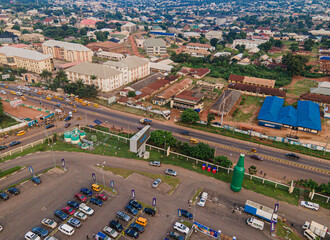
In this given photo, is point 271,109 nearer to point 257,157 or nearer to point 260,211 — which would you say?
point 257,157

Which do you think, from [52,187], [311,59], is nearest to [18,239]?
[52,187]

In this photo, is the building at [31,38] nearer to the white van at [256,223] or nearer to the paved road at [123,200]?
the paved road at [123,200]

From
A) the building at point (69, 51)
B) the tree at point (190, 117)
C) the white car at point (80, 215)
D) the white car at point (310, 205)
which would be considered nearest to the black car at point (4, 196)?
the white car at point (80, 215)

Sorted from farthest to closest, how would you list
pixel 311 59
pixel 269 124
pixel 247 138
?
pixel 311 59 → pixel 269 124 → pixel 247 138

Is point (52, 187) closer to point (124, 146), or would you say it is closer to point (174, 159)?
point (124, 146)

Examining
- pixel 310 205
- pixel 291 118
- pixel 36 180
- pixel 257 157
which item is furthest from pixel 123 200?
pixel 291 118

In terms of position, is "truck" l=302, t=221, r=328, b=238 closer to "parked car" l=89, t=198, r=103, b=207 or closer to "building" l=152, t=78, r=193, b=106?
"parked car" l=89, t=198, r=103, b=207

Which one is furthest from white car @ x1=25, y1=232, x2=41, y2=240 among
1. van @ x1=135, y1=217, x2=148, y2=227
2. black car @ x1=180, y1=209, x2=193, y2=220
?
black car @ x1=180, y1=209, x2=193, y2=220
